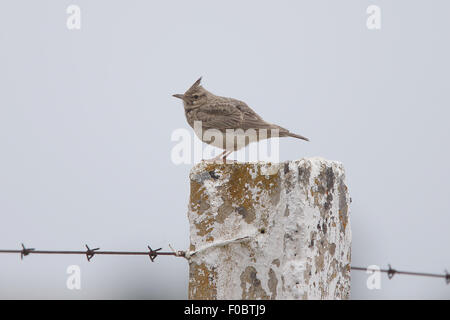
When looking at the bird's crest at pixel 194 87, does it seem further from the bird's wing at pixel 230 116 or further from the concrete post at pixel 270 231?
the concrete post at pixel 270 231

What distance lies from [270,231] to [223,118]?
9.60 feet

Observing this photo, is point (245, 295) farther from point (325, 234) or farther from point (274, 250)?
point (325, 234)

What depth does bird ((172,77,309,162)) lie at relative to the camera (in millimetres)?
5543

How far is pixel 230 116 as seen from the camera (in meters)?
5.77

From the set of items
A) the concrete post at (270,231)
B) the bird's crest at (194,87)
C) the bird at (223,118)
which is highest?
the bird's crest at (194,87)

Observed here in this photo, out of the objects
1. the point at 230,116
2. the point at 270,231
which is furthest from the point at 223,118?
the point at 270,231

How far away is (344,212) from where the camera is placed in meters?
3.04

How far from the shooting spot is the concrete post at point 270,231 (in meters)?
2.84

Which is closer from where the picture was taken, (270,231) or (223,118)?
(270,231)

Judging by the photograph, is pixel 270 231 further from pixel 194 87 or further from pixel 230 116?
pixel 194 87

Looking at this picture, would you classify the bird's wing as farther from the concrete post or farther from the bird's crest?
the concrete post

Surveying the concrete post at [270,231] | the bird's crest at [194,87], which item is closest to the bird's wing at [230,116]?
the bird's crest at [194,87]
